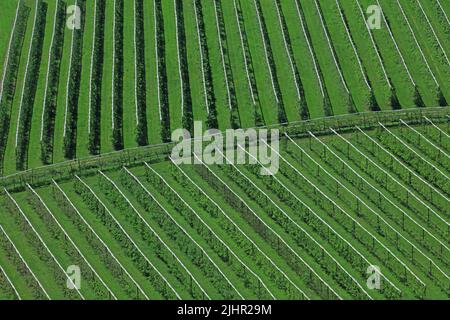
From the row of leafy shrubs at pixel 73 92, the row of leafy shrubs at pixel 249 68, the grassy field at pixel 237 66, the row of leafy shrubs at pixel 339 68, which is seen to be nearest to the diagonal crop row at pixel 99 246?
the row of leafy shrubs at pixel 73 92

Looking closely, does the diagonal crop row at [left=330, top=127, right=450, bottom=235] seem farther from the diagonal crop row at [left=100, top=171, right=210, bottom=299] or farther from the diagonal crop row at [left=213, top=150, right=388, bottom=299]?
the diagonal crop row at [left=100, top=171, right=210, bottom=299]

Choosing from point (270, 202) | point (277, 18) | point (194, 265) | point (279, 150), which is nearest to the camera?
point (194, 265)

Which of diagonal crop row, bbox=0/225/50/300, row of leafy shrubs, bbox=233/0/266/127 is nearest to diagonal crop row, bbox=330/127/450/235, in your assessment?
row of leafy shrubs, bbox=233/0/266/127

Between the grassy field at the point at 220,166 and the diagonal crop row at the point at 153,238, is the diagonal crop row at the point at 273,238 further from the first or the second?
the diagonal crop row at the point at 153,238

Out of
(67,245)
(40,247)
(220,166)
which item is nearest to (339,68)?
(220,166)

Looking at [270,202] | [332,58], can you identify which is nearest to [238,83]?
[332,58]
